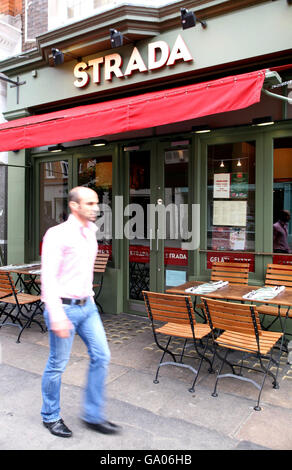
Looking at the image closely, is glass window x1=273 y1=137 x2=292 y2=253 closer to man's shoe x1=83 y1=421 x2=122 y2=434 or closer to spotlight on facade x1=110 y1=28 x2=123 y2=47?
spotlight on facade x1=110 y1=28 x2=123 y2=47

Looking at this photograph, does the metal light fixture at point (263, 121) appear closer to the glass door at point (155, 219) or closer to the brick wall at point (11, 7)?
the glass door at point (155, 219)

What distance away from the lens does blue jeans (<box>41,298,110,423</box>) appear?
3.11 m

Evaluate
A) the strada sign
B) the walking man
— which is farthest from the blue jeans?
the strada sign

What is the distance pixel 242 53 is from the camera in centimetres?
597

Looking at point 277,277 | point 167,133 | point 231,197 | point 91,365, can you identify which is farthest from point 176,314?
point 167,133

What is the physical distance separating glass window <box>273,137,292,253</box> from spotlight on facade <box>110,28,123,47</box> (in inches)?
123

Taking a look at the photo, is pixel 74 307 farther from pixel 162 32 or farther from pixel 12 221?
pixel 12 221

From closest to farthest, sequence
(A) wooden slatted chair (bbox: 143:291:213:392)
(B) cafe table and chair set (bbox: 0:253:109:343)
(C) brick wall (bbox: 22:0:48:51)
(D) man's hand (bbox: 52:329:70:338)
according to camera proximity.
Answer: (D) man's hand (bbox: 52:329:70:338) → (A) wooden slatted chair (bbox: 143:291:213:392) → (B) cafe table and chair set (bbox: 0:253:109:343) → (C) brick wall (bbox: 22:0:48:51)

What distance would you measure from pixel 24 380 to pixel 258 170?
4466 mm

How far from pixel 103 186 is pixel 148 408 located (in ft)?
16.6

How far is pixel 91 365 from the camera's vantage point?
10.5ft

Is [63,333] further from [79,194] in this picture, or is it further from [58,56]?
[58,56]
